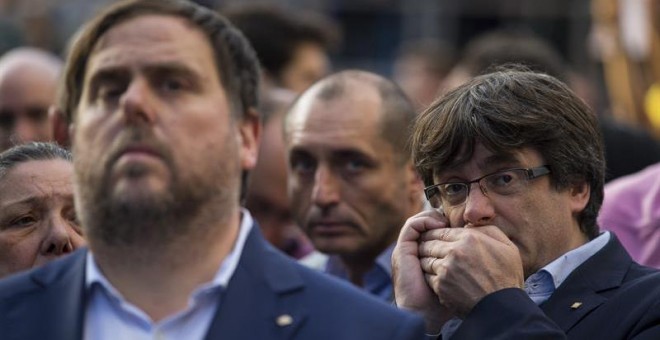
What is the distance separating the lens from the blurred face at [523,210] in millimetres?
4531

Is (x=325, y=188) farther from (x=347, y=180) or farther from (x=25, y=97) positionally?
(x=25, y=97)

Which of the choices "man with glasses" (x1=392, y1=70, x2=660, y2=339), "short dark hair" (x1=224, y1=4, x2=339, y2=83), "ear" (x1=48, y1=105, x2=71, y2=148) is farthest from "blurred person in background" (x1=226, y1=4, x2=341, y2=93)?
"man with glasses" (x1=392, y1=70, x2=660, y2=339)

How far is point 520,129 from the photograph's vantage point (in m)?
4.51

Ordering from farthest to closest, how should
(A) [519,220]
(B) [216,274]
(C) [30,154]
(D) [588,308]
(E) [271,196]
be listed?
1. (E) [271,196]
2. (C) [30,154]
3. (A) [519,220]
4. (D) [588,308]
5. (B) [216,274]

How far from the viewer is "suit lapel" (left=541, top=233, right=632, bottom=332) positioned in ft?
14.5

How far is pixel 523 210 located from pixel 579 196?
9.7 inches

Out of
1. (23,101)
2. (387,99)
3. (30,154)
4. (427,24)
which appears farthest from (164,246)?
(427,24)

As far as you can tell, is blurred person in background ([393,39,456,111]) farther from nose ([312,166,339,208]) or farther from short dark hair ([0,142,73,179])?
short dark hair ([0,142,73,179])

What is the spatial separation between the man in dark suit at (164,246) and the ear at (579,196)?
3.80ft

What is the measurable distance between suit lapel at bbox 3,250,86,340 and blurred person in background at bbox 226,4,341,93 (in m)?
4.94

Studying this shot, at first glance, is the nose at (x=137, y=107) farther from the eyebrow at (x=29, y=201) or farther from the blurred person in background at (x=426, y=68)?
the blurred person in background at (x=426, y=68)

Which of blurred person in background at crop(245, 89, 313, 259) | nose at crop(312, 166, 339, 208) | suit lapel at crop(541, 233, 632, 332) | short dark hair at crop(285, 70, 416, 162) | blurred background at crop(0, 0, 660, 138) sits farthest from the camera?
blurred background at crop(0, 0, 660, 138)

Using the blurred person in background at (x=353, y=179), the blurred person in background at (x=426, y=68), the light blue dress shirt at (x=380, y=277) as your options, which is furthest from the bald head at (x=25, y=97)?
the blurred person in background at (x=426, y=68)

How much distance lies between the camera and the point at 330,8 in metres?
15.5
